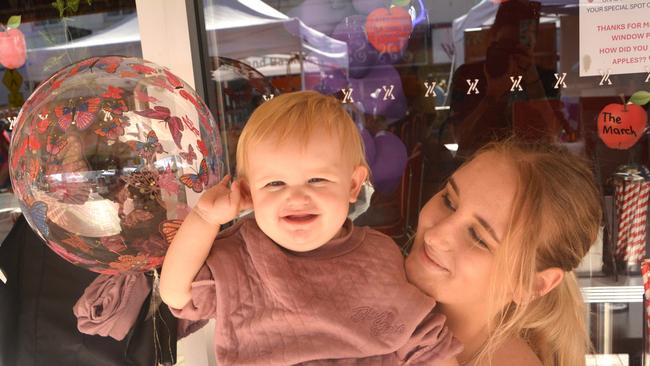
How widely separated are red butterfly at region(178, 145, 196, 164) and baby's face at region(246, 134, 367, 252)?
19 centimetres

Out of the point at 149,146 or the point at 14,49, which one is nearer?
the point at 149,146

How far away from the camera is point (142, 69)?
1.35m

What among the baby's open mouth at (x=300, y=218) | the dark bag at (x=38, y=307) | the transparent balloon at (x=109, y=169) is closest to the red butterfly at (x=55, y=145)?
the transparent balloon at (x=109, y=169)

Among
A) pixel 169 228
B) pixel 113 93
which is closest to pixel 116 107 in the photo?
Answer: pixel 113 93

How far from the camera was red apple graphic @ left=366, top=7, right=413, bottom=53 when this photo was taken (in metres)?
2.18

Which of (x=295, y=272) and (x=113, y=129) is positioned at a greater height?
(x=113, y=129)

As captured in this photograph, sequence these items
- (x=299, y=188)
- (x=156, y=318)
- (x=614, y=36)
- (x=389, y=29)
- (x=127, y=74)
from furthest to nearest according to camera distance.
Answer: (x=389, y=29)
(x=614, y=36)
(x=156, y=318)
(x=127, y=74)
(x=299, y=188)

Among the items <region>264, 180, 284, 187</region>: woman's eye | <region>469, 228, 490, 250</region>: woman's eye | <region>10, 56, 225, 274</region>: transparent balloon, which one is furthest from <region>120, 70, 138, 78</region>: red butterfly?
<region>469, 228, 490, 250</region>: woman's eye

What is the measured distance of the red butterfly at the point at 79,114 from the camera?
4.03ft

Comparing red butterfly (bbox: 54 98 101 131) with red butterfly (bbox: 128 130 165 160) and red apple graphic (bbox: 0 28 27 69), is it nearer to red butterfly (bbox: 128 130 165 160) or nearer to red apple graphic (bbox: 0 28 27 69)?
red butterfly (bbox: 128 130 165 160)

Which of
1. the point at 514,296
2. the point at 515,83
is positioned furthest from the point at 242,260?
the point at 515,83

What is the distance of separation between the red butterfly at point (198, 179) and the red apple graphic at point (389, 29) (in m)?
1.12

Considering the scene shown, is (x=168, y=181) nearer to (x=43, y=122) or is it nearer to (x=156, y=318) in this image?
(x=43, y=122)

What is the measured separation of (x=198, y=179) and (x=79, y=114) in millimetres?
271
